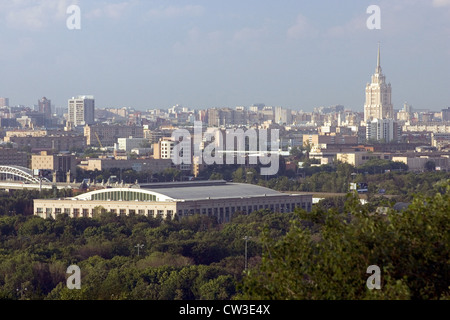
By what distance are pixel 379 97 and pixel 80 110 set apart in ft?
159

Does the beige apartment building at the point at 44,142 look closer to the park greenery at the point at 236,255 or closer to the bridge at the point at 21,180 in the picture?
the bridge at the point at 21,180

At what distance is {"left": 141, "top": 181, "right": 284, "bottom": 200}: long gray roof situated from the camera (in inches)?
1873

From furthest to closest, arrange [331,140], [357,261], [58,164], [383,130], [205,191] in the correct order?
[383,130]
[331,140]
[58,164]
[205,191]
[357,261]

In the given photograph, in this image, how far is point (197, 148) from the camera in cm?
10088

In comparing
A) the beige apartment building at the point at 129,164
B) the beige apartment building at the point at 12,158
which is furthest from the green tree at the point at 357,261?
the beige apartment building at the point at 12,158

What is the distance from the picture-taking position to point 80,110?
614ft

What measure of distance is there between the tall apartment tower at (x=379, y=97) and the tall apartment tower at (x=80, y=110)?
4539 cm

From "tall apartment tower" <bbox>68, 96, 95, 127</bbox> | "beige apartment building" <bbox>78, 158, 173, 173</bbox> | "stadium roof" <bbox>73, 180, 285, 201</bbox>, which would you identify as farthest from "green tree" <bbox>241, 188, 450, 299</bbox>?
"tall apartment tower" <bbox>68, 96, 95, 127</bbox>

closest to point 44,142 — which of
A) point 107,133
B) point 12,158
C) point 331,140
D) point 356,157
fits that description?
point 107,133

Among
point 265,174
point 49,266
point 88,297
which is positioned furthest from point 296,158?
point 88,297

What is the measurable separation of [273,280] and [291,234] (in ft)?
1.91

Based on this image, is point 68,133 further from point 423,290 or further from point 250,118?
point 423,290

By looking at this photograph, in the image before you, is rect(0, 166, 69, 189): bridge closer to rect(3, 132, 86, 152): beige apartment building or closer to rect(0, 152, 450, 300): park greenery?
rect(0, 152, 450, 300): park greenery

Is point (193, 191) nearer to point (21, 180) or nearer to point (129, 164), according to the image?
point (21, 180)
